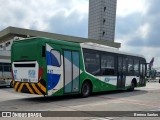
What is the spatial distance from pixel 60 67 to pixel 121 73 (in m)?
6.84

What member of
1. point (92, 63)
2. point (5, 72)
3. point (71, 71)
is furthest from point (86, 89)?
point (5, 72)

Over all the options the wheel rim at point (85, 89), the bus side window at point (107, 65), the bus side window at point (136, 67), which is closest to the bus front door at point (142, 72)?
the bus side window at point (136, 67)

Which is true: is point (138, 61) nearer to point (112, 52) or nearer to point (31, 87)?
point (112, 52)

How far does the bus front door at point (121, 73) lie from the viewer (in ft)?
64.6

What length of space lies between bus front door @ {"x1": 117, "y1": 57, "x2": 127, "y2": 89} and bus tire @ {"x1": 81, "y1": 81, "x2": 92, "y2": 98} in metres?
3.60

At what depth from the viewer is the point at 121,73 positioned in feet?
65.4

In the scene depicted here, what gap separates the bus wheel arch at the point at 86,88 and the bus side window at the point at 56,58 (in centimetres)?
259

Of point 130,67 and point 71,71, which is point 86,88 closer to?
point 71,71

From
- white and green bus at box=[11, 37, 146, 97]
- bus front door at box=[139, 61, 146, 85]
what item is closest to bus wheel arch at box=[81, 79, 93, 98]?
white and green bus at box=[11, 37, 146, 97]

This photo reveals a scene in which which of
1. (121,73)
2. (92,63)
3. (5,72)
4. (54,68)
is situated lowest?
(5,72)

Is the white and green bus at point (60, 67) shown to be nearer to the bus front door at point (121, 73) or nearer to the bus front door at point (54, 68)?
the bus front door at point (54, 68)

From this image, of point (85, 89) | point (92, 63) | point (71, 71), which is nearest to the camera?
point (71, 71)

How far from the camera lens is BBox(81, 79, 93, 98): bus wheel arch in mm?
16047

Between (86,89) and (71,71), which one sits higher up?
(71,71)
